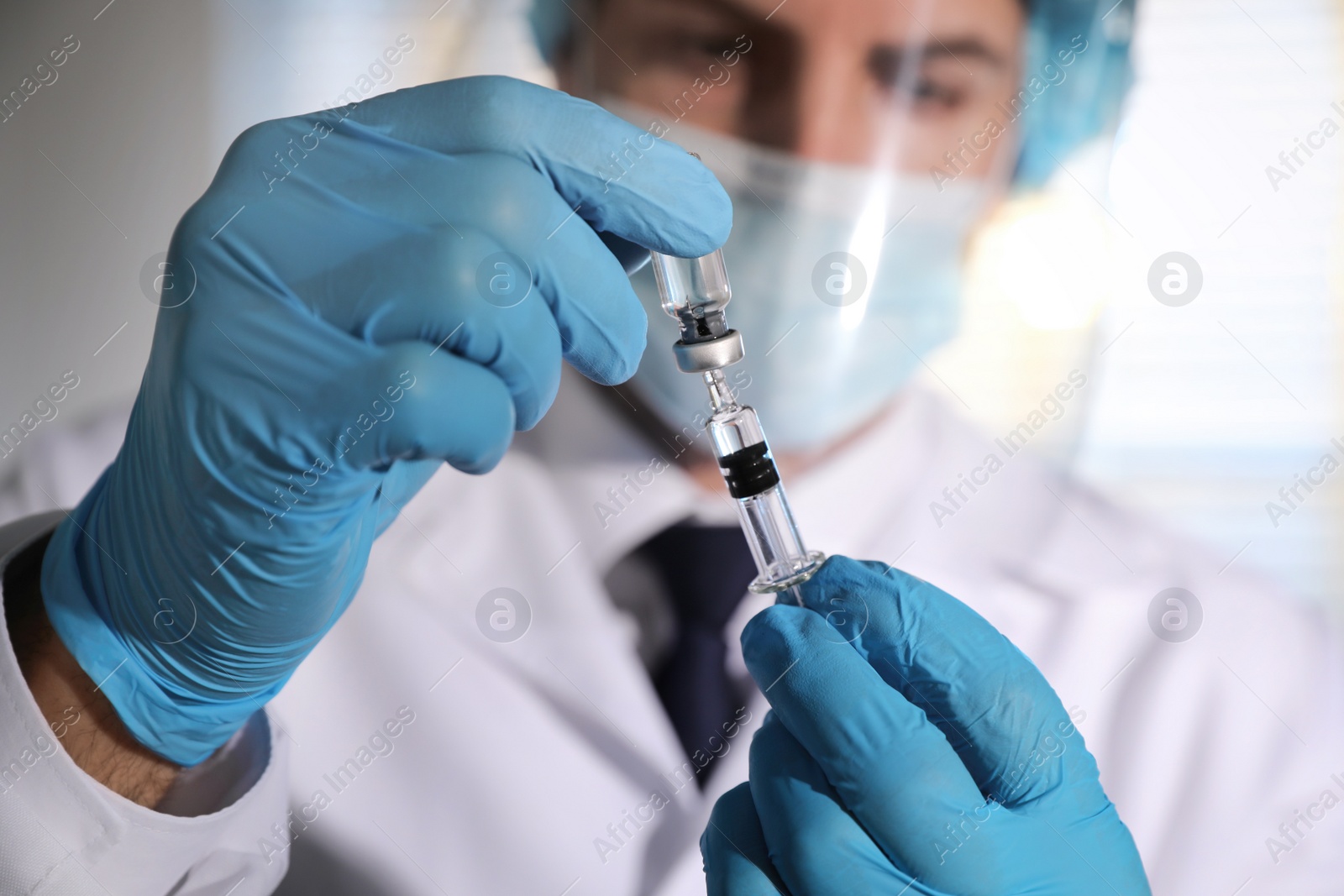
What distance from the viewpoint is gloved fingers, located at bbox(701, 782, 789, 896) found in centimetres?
69

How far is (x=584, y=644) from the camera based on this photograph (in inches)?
47.9

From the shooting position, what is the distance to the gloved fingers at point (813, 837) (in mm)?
650

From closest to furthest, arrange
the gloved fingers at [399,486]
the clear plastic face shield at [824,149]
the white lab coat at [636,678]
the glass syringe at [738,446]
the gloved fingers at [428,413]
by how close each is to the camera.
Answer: the gloved fingers at [428,413], the glass syringe at [738,446], the gloved fingers at [399,486], the white lab coat at [636,678], the clear plastic face shield at [824,149]

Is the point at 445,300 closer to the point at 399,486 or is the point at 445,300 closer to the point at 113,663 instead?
the point at 399,486

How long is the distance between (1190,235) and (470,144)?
1.28m

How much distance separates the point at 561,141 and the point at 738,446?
→ 0.91ft

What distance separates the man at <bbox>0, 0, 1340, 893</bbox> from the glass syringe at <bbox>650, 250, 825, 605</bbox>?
0.03 meters

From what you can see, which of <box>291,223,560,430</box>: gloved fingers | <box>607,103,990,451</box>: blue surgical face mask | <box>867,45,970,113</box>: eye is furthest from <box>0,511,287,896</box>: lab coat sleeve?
<box>867,45,970,113</box>: eye

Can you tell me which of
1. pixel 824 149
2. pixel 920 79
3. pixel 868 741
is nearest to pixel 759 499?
pixel 868 741

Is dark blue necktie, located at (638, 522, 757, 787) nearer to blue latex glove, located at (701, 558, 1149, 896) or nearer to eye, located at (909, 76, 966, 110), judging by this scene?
blue latex glove, located at (701, 558, 1149, 896)

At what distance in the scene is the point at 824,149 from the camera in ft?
4.09

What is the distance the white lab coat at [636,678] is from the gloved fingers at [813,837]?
50cm

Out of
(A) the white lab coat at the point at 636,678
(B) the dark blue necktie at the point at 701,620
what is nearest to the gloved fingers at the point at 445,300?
(A) the white lab coat at the point at 636,678

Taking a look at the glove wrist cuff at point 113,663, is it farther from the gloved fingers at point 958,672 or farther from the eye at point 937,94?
the eye at point 937,94
